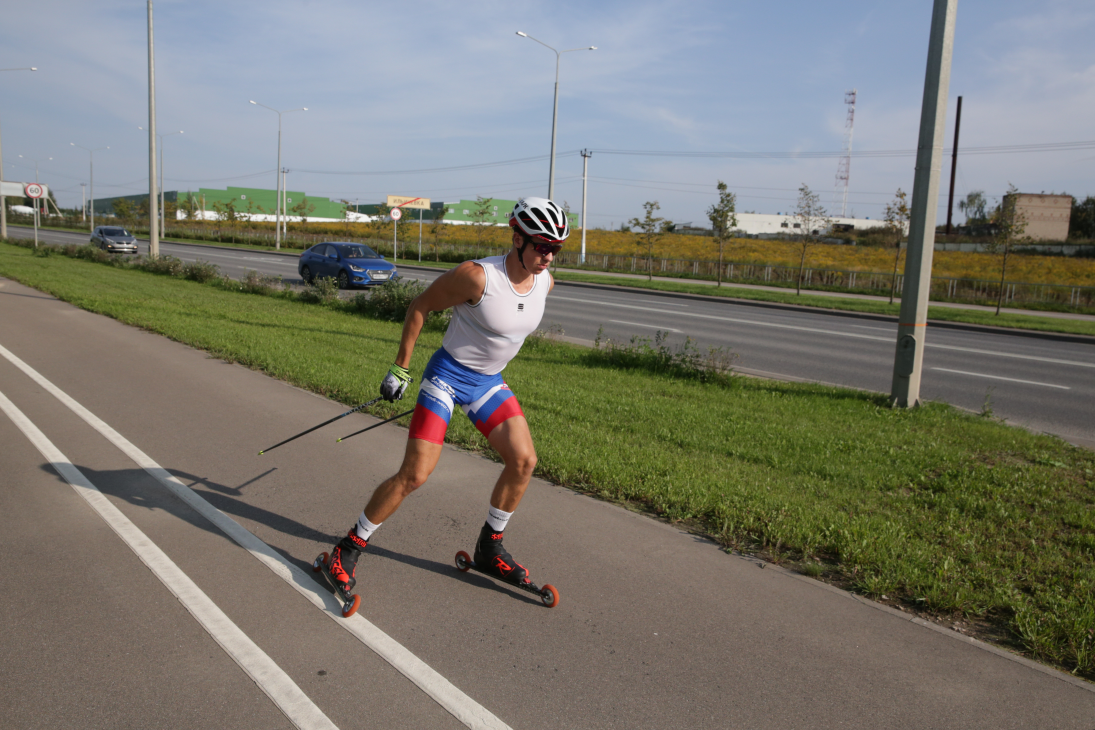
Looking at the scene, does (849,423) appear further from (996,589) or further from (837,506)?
(996,589)

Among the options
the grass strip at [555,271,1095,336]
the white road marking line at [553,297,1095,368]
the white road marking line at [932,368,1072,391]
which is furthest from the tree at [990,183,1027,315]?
the white road marking line at [932,368,1072,391]

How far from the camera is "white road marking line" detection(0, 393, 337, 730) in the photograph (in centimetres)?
281

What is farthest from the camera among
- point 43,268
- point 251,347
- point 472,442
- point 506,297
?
point 43,268

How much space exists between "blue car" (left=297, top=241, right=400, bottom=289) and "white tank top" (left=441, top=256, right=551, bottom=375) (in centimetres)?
2066

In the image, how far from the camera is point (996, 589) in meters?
3.89

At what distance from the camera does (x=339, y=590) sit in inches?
141

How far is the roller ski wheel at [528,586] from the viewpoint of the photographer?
12.0 feet

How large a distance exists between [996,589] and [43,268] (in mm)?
27011

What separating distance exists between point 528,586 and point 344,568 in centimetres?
91

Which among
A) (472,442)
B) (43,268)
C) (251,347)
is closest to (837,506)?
(472,442)

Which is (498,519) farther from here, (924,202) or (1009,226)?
(1009,226)

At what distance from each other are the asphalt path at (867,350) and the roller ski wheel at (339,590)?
7.01 meters

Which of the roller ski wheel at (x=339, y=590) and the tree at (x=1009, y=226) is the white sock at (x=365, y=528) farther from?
the tree at (x=1009, y=226)

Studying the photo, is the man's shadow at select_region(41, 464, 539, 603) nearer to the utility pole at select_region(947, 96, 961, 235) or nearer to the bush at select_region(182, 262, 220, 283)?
the bush at select_region(182, 262, 220, 283)
